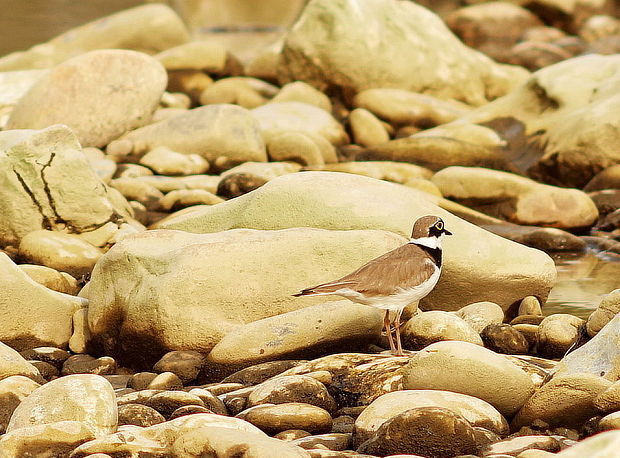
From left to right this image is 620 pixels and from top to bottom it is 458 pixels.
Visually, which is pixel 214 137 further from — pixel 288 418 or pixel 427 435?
pixel 427 435

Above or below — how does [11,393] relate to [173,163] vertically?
above

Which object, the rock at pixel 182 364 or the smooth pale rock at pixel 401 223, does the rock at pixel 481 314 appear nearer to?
the smooth pale rock at pixel 401 223

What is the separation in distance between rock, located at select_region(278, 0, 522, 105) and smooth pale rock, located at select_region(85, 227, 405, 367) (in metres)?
9.33

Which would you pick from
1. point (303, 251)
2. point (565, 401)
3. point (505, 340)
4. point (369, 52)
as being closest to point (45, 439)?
point (565, 401)

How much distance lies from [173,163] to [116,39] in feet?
23.1

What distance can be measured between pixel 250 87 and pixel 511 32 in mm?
13289

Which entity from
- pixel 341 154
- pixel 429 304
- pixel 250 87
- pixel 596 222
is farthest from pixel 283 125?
pixel 429 304

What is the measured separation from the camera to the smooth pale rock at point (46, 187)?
982 cm

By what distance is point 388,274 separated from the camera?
22.3 feet

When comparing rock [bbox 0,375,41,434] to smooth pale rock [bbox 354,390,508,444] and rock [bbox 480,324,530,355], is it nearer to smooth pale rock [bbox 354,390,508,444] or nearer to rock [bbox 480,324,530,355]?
smooth pale rock [bbox 354,390,508,444]

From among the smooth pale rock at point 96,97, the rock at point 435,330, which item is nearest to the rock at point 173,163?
the smooth pale rock at point 96,97

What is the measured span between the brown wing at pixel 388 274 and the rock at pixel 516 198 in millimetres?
5427

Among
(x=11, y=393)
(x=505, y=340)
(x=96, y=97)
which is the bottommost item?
(x=96, y=97)

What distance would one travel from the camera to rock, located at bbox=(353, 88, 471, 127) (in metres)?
16.1
